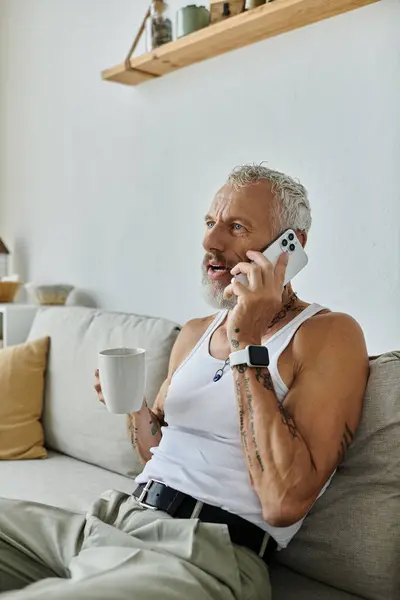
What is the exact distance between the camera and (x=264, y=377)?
4.01ft

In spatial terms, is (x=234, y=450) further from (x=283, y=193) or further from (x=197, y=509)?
(x=283, y=193)

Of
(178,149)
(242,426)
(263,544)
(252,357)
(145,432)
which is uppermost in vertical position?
(178,149)

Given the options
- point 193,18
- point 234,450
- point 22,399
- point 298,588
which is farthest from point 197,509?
point 193,18

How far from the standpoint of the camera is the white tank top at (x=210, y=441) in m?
1.26

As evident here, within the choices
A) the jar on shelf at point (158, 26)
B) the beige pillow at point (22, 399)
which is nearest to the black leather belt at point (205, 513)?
the beige pillow at point (22, 399)

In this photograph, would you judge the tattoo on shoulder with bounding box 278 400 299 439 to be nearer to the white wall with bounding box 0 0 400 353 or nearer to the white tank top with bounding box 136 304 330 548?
the white tank top with bounding box 136 304 330 548

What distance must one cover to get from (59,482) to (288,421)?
3.07 feet

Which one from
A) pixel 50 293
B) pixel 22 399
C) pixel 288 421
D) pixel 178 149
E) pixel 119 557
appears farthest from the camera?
pixel 50 293

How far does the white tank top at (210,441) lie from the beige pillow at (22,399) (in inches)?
32.4

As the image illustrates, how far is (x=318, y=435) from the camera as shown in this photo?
1.18 m

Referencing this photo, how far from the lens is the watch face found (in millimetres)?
1224

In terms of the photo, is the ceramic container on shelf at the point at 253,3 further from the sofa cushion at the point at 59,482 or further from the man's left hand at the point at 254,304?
the sofa cushion at the point at 59,482

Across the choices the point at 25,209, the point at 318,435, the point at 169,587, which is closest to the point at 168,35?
the point at 25,209

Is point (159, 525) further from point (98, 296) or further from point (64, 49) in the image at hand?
point (64, 49)
